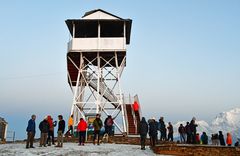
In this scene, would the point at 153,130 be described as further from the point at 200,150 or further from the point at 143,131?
the point at 200,150

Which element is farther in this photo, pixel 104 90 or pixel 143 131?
pixel 104 90

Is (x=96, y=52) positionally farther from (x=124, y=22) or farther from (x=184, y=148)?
(x=184, y=148)

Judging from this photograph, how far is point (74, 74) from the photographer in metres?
31.0

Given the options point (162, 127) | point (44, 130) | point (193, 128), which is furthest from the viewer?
point (162, 127)

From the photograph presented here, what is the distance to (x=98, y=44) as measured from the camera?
1073 inches

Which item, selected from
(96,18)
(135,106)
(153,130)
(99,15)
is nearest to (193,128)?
(153,130)

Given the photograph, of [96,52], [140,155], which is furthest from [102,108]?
[140,155]

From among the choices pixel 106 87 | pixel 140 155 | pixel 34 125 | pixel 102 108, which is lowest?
pixel 140 155

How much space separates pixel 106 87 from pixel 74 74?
4.64m

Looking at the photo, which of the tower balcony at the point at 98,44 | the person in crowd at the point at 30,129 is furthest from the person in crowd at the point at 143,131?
the tower balcony at the point at 98,44

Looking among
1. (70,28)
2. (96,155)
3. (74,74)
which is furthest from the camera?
(74,74)

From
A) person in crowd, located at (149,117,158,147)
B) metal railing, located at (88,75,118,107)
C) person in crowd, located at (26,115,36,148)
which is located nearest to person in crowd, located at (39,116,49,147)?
person in crowd, located at (26,115,36,148)

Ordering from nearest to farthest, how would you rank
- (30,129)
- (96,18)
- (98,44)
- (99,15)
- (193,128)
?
(30,129)
(193,128)
(98,44)
(96,18)
(99,15)

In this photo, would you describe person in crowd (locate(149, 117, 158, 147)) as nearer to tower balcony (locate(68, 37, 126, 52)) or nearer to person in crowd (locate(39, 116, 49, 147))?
person in crowd (locate(39, 116, 49, 147))
